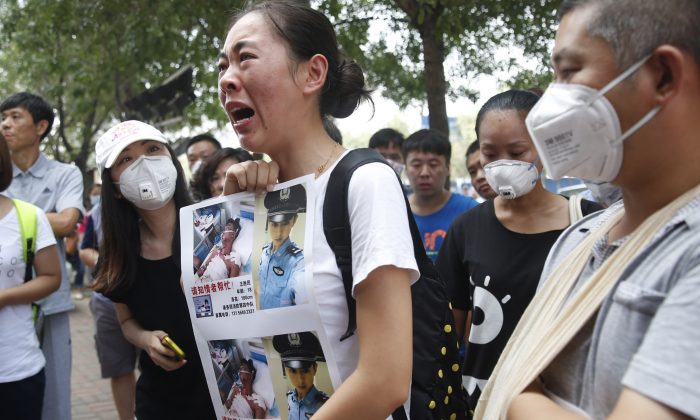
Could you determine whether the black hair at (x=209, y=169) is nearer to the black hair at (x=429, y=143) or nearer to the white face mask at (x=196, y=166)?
the white face mask at (x=196, y=166)

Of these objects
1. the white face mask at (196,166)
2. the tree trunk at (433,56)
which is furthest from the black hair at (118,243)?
the tree trunk at (433,56)

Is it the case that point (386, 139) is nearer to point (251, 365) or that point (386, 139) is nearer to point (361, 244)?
point (251, 365)

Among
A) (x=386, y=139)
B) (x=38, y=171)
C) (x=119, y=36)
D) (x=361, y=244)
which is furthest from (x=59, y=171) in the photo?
(x=119, y=36)

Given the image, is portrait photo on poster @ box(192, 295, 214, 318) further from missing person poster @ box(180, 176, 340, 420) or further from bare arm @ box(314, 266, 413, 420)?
bare arm @ box(314, 266, 413, 420)

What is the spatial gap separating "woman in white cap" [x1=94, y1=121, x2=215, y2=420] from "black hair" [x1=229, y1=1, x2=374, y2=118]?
3.54 feet

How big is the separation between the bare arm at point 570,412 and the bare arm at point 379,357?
1.08 feet

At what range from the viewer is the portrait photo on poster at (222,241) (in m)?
1.92

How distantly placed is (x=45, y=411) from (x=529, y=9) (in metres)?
5.89

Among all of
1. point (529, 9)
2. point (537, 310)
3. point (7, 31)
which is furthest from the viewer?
point (7, 31)

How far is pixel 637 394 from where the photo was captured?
1070mm

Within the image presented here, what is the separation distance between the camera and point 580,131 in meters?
1.33

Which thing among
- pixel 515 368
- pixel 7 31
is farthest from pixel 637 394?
pixel 7 31

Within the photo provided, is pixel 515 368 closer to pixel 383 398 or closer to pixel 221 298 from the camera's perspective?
pixel 383 398

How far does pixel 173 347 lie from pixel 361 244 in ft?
3.83
